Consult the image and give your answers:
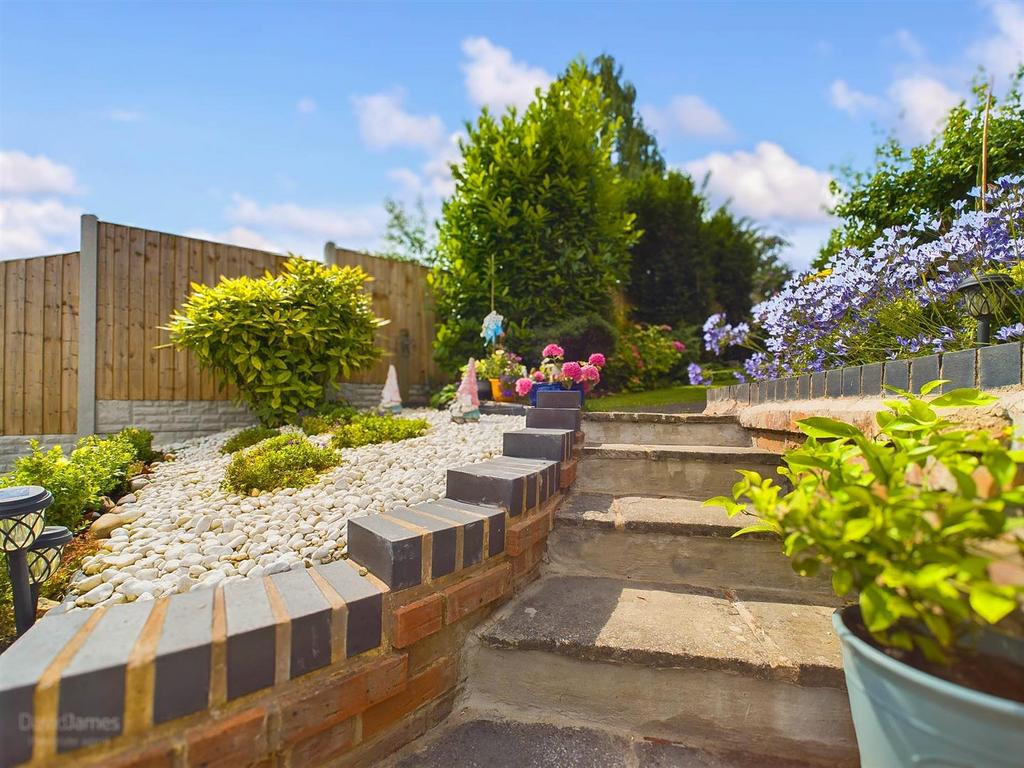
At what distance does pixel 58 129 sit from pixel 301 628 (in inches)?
109

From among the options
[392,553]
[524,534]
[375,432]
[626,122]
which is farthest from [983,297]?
[626,122]

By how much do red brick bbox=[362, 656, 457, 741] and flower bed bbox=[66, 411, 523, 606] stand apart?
1.74 feet

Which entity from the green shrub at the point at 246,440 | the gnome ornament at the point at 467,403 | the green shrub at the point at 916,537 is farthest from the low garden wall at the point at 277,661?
the green shrub at the point at 246,440

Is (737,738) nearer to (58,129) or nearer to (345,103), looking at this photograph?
(58,129)

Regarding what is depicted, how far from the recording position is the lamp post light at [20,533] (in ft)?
4.15

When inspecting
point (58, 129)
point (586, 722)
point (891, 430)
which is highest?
point (58, 129)

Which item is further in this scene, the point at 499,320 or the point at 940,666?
the point at 499,320

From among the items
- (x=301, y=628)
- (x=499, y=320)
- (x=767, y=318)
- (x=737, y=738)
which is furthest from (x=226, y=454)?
(x=767, y=318)

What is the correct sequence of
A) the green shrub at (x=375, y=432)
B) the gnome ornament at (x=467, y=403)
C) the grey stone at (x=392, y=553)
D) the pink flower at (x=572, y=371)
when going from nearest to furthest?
the grey stone at (x=392, y=553) → the green shrub at (x=375, y=432) → the pink flower at (x=572, y=371) → the gnome ornament at (x=467, y=403)

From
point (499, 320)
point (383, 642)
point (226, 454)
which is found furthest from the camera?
point (499, 320)

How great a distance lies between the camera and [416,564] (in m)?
1.21

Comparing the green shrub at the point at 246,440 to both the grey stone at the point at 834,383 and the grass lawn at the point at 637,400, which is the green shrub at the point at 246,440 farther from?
the grey stone at the point at 834,383

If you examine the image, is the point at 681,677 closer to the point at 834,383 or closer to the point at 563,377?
the point at 834,383

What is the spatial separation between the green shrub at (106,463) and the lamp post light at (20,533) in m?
1.38
